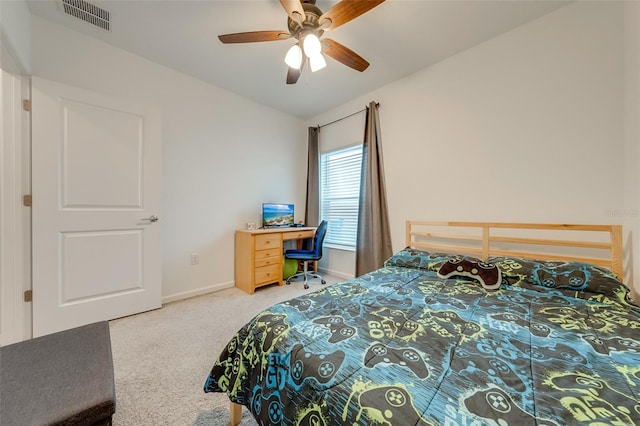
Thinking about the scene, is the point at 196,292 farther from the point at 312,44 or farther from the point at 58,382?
the point at 312,44

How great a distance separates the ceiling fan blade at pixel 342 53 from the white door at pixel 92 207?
191 centimetres

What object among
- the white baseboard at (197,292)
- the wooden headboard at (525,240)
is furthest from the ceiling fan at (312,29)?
the white baseboard at (197,292)

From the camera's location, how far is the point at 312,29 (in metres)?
1.75

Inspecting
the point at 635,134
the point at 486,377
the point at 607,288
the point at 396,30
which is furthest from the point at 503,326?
the point at 396,30

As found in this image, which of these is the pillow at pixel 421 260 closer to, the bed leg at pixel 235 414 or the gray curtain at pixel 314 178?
the bed leg at pixel 235 414

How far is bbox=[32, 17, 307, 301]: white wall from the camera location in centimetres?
218

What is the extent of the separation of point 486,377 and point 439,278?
123cm

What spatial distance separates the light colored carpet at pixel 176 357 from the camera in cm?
123

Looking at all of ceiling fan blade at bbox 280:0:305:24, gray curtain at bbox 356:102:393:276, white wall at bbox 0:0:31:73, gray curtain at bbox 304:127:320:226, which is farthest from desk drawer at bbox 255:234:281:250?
white wall at bbox 0:0:31:73

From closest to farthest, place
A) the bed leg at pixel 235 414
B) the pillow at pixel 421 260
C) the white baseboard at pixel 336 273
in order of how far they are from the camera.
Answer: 1. the bed leg at pixel 235 414
2. the pillow at pixel 421 260
3. the white baseboard at pixel 336 273

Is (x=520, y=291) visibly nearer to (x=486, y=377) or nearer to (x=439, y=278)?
(x=439, y=278)

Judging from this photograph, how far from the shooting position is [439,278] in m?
1.89

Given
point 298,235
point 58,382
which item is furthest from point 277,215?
point 58,382

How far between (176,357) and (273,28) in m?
2.82
